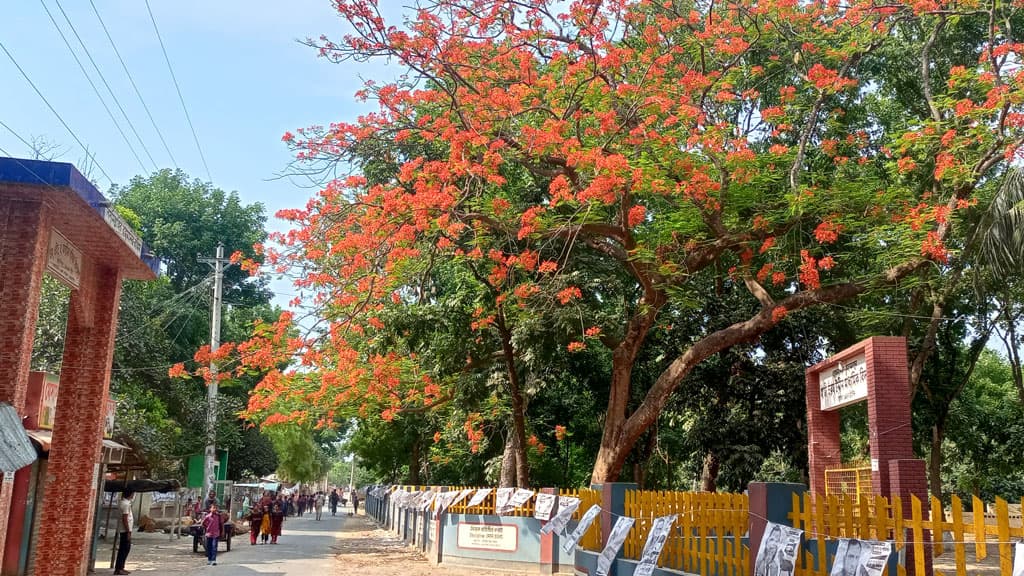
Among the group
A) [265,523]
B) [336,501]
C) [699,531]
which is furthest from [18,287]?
[336,501]

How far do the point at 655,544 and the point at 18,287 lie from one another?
8.34 metres

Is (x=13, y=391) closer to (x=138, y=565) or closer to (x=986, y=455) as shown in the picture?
(x=138, y=565)

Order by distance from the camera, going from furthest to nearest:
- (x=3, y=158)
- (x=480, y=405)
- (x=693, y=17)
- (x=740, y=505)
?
(x=480, y=405)
(x=693, y=17)
(x=3, y=158)
(x=740, y=505)

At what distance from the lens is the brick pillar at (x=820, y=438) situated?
45.8ft

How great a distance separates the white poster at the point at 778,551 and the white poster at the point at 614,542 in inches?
115

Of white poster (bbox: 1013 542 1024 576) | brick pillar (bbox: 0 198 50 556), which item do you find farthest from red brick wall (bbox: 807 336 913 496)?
brick pillar (bbox: 0 198 50 556)

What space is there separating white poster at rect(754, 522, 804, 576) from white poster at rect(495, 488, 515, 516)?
10177 millimetres

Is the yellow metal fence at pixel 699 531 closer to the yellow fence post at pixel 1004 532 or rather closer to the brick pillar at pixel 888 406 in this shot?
the yellow fence post at pixel 1004 532

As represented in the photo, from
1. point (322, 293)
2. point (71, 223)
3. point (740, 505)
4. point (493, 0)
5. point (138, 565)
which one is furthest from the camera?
point (138, 565)

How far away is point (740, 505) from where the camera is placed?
8336mm

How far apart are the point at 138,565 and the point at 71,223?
9867 mm

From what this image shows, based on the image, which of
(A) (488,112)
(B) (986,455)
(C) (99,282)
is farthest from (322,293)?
(B) (986,455)

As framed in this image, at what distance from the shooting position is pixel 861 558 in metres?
5.01

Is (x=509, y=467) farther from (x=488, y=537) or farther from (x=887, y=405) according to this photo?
(x=887, y=405)
